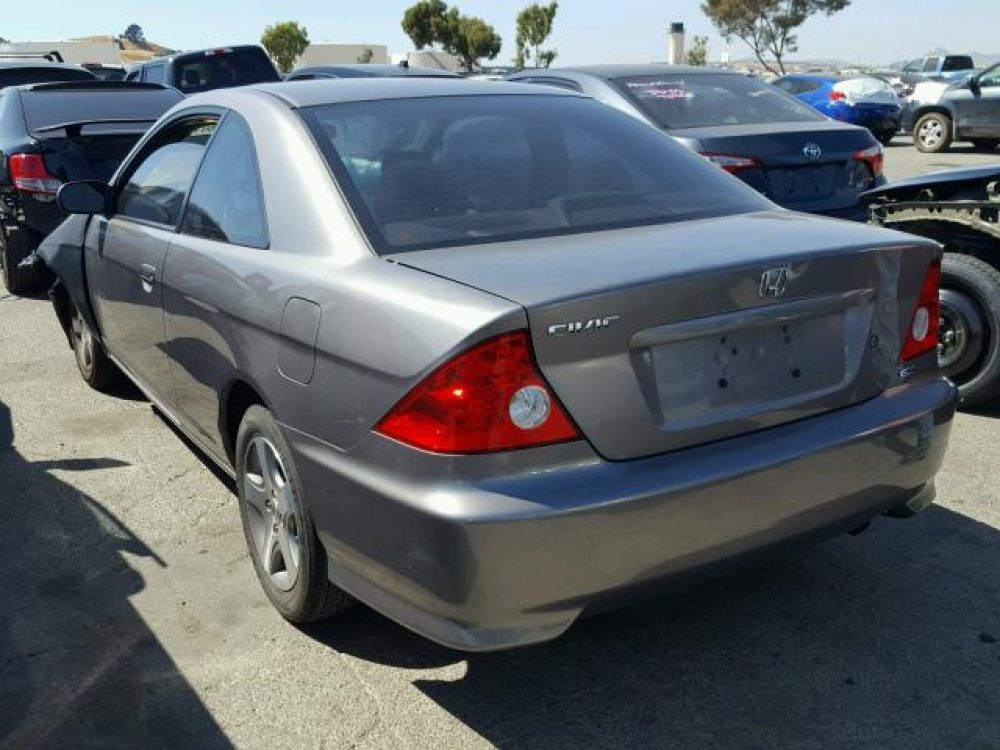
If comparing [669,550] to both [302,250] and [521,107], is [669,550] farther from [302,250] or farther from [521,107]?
[521,107]

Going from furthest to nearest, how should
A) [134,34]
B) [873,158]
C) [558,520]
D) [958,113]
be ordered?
[134,34]
[958,113]
[873,158]
[558,520]

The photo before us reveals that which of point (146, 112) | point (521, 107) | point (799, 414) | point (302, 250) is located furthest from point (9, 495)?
point (146, 112)

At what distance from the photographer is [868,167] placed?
6.65 m

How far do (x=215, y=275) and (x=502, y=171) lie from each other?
98 centimetres

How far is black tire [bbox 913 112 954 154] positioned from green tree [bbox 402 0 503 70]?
44.6m

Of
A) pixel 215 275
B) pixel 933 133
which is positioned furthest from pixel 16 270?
pixel 933 133

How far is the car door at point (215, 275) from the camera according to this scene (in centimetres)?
320

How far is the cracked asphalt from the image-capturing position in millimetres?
2703

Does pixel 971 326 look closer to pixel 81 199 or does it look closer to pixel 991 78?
pixel 81 199

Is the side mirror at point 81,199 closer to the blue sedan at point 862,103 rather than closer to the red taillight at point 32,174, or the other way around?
the red taillight at point 32,174

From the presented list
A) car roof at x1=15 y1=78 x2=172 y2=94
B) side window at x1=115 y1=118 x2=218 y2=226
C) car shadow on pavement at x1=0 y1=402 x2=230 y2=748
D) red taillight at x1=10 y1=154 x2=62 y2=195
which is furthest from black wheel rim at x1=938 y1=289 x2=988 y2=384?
car roof at x1=15 y1=78 x2=172 y2=94

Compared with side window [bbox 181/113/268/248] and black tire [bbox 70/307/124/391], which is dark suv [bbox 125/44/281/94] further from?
side window [bbox 181/113/268/248]

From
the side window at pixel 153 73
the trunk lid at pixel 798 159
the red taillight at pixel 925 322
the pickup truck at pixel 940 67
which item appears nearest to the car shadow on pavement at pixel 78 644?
the red taillight at pixel 925 322

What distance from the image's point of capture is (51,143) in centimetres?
782
